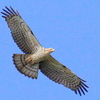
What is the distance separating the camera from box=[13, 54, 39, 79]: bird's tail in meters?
17.7

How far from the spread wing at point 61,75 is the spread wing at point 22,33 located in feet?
2.90

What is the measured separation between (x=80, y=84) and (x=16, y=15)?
4.10m

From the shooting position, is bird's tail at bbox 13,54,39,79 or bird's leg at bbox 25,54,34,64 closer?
bird's tail at bbox 13,54,39,79

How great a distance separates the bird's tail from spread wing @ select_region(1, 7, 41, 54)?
360mm

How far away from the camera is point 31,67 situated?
59.0 feet

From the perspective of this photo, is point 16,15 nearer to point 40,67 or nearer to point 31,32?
point 31,32

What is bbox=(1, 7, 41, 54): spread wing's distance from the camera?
17812mm

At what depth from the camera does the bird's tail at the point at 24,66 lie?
58.1 ft

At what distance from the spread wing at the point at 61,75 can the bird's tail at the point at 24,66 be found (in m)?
0.44

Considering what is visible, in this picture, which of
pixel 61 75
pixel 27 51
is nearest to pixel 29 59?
pixel 27 51

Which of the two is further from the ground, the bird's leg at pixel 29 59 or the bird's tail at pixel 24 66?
the bird's leg at pixel 29 59

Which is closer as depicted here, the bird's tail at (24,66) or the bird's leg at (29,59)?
the bird's tail at (24,66)

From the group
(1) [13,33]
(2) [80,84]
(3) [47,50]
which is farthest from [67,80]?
(1) [13,33]

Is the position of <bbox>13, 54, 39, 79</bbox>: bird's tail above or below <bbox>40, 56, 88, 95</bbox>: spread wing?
below
